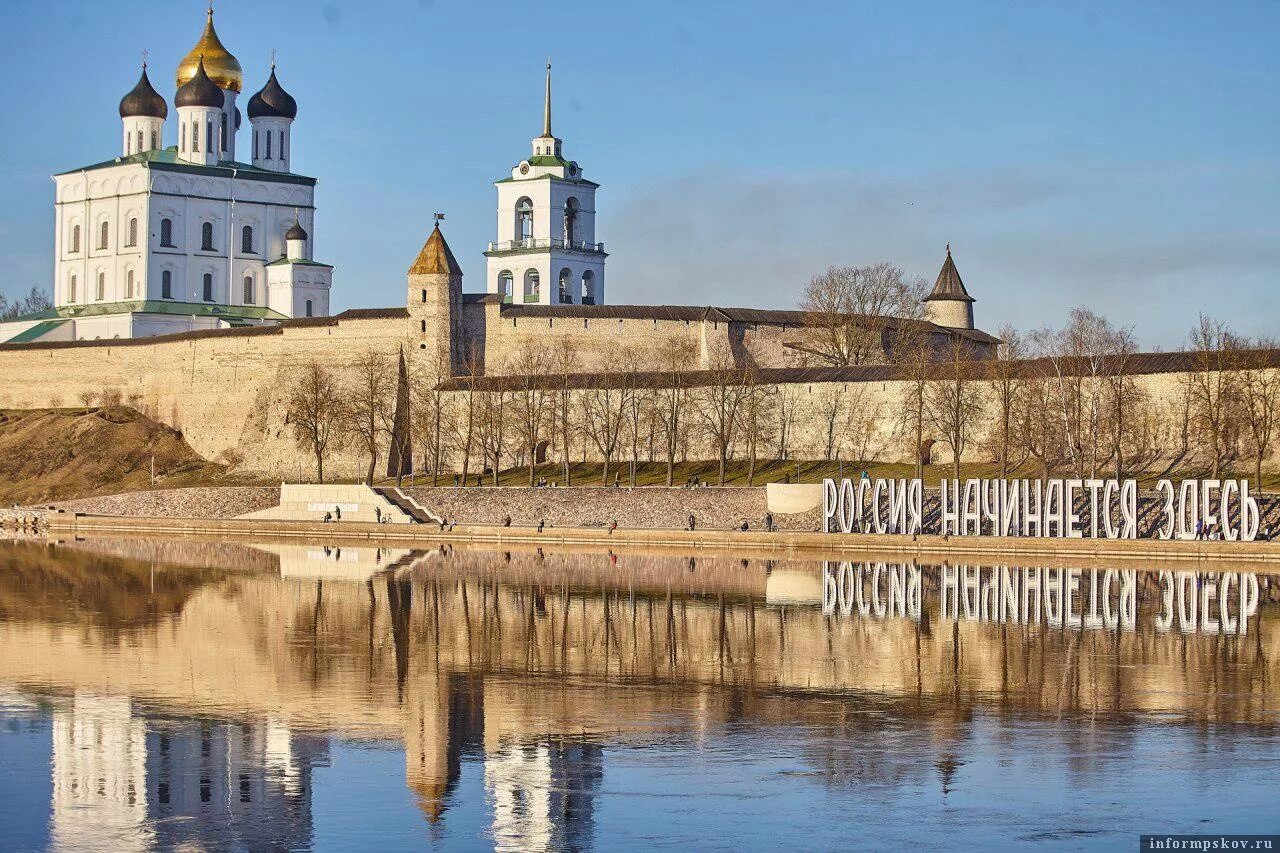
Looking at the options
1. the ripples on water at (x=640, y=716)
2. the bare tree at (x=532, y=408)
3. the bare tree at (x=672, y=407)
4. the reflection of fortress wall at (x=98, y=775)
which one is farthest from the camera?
the bare tree at (x=532, y=408)

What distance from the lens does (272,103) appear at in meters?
77.6

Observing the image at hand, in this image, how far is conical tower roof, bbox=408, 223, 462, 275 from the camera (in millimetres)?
60156

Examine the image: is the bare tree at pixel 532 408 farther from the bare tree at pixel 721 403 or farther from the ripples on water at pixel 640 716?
the ripples on water at pixel 640 716

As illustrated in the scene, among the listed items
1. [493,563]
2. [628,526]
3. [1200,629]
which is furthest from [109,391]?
[1200,629]

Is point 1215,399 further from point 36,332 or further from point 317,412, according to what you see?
point 36,332

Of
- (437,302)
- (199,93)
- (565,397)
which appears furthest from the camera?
(199,93)

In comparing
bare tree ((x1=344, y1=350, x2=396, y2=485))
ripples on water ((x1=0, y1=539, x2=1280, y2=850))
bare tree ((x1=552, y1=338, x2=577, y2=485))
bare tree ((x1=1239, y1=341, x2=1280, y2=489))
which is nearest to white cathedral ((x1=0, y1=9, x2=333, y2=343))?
bare tree ((x1=344, y1=350, x2=396, y2=485))

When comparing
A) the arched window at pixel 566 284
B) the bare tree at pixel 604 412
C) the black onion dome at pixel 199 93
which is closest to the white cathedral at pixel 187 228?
the black onion dome at pixel 199 93

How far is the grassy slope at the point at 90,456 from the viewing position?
61.5 meters

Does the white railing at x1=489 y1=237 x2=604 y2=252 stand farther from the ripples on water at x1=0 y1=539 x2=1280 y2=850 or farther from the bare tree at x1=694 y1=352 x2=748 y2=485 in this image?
the ripples on water at x1=0 y1=539 x2=1280 y2=850

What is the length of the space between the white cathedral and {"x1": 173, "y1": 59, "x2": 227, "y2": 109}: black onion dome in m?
0.04

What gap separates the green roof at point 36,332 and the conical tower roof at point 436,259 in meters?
20.3

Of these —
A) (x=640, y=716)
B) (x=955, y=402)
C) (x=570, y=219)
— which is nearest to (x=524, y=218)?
(x=570, y=219)

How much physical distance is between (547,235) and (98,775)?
60122 mm
